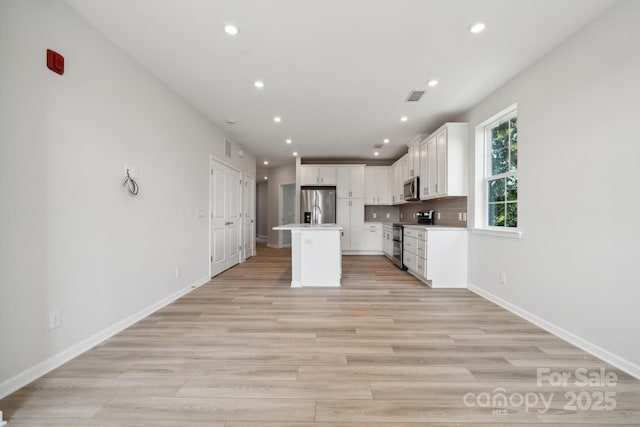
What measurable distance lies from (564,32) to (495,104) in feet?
3.47

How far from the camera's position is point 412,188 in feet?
16.5

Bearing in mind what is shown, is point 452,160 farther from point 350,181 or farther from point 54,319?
point 54,319

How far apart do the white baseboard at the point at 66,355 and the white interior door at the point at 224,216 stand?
1.63 m

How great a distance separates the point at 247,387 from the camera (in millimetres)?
1609

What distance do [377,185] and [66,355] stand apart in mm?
6413

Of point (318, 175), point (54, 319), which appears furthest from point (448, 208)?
point (54, 319)

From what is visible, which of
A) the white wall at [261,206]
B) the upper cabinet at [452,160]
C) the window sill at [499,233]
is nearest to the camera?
the window sill at [499,233]

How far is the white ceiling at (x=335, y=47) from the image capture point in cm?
192

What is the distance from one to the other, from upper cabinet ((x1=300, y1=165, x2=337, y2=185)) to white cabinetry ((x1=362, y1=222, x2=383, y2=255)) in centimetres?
154

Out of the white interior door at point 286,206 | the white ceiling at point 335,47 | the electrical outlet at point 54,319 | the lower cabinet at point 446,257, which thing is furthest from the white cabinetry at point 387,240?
the electrical outlet at point 54,319

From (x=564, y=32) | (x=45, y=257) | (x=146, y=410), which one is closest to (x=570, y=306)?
(x=564, y=32)

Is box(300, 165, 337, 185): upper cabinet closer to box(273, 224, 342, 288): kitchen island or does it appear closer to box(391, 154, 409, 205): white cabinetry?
box(391, 154, 409, 205): white cabinetry

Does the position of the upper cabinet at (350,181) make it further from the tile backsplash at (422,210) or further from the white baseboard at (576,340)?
the white baseboard at (576,340)

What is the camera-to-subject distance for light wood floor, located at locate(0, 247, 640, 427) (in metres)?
1.39
